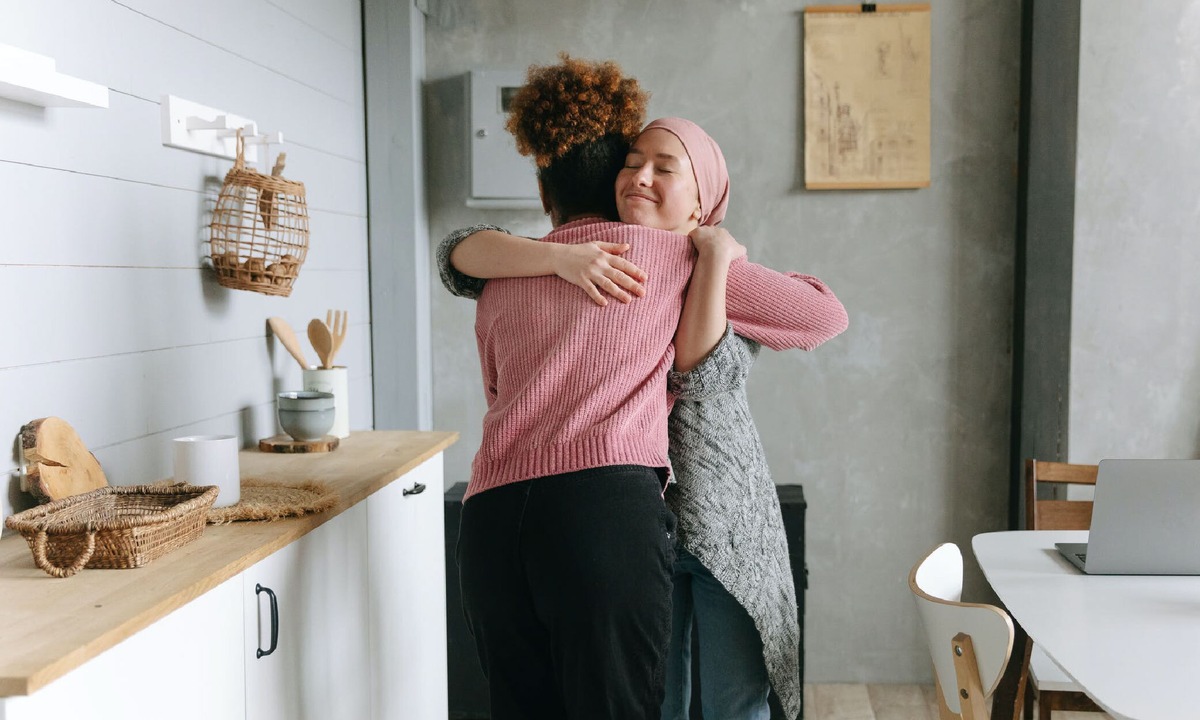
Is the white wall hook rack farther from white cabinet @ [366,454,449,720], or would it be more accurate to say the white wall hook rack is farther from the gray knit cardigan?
white cabinet @ [366,454,449,720]

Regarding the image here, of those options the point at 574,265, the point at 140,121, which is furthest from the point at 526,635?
the point at 140,121

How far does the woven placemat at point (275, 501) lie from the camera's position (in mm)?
1587

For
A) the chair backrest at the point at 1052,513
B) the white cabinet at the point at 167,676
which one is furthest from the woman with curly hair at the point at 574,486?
the chair backrest at the point at 1052,513

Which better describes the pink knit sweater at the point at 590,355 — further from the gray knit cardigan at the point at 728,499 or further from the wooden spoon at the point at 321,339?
the wooden spoon at the point at 321,339

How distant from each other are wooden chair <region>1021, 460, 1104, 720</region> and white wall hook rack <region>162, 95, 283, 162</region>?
5.77 feet

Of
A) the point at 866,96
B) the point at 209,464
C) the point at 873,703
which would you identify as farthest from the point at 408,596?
the point at 866,96

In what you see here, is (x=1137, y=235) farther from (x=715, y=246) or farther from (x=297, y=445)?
(x=297, y=445)

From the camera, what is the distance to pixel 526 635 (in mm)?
1495

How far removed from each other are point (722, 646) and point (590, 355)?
1.86ft

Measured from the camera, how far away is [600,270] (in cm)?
142

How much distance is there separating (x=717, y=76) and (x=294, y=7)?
4.26ft

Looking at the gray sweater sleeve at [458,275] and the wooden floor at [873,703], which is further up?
the gray sweater sleeve at [458,275]

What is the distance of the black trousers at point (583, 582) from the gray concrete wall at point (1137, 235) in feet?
5.70

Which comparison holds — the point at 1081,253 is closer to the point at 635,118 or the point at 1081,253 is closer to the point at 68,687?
the point at 635,118
